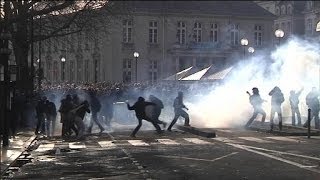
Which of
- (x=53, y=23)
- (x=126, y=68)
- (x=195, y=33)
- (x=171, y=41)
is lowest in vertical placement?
(x=126, y=68)

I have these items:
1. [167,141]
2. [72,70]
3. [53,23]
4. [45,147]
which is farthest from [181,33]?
[45,147]

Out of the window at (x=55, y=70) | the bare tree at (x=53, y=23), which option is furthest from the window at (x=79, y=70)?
the bare tree at (x=53, y=23)

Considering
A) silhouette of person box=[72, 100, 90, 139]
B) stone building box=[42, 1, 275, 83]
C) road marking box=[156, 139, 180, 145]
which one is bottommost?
road marking box=[156, 139, 180, 145]

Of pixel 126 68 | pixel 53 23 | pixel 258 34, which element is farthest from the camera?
pixel 258 34

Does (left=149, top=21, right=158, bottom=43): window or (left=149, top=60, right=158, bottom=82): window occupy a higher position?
(left=149, top=21, right=158, bottom=43): window

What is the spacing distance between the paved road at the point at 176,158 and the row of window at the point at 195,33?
135ft

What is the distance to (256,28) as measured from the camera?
230ft

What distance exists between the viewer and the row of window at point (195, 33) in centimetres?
6456

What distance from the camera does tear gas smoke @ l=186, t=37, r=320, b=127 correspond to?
3447 centimetres

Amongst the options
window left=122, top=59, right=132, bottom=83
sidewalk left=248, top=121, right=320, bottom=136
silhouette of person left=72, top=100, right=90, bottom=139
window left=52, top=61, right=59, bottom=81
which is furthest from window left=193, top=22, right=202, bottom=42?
silhouette of person left=72, top=100, right=90, bottom=139

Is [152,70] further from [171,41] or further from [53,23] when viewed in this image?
[53,23]

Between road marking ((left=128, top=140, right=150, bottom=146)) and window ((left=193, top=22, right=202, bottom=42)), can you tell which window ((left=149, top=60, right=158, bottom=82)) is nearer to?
window ((left=193, top=22, right=202, bottom=42))

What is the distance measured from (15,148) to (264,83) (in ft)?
67.5

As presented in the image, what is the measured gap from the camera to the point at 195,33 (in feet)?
220
